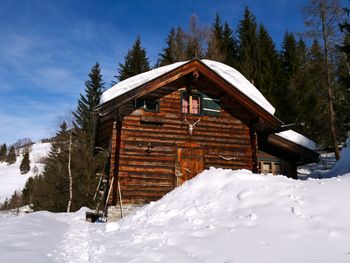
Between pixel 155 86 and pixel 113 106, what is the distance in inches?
80.1

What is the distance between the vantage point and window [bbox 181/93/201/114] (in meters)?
14.4

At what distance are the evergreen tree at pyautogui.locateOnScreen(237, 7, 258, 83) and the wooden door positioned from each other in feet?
61.6

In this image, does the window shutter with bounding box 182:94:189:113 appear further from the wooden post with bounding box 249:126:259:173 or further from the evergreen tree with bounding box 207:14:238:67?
the evergreen tree with bounding box 207:14:238:67

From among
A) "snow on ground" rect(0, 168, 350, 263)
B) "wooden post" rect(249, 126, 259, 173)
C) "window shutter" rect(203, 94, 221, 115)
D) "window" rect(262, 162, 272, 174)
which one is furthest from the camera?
"window" rect(262, 162, 272, 174)

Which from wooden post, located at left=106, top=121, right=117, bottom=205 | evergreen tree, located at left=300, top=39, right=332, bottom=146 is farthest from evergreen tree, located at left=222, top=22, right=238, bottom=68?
wooden post, located at left=106, top=121, right=117, bottom=205

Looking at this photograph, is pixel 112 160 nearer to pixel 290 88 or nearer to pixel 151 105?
pixel 151 105

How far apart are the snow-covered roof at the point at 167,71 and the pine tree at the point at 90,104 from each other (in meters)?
15.5

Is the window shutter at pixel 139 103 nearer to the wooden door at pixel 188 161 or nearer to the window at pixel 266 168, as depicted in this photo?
the wooden door at pixel 188 161

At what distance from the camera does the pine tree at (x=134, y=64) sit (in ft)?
113

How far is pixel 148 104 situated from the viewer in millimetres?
13883

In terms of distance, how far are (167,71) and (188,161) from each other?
4.03 meters

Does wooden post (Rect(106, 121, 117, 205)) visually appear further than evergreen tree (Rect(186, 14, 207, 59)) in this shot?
No

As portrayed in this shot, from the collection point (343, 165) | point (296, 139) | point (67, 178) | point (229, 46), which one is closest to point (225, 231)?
point (343, 165)

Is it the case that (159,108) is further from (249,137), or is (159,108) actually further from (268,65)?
(268,65)
